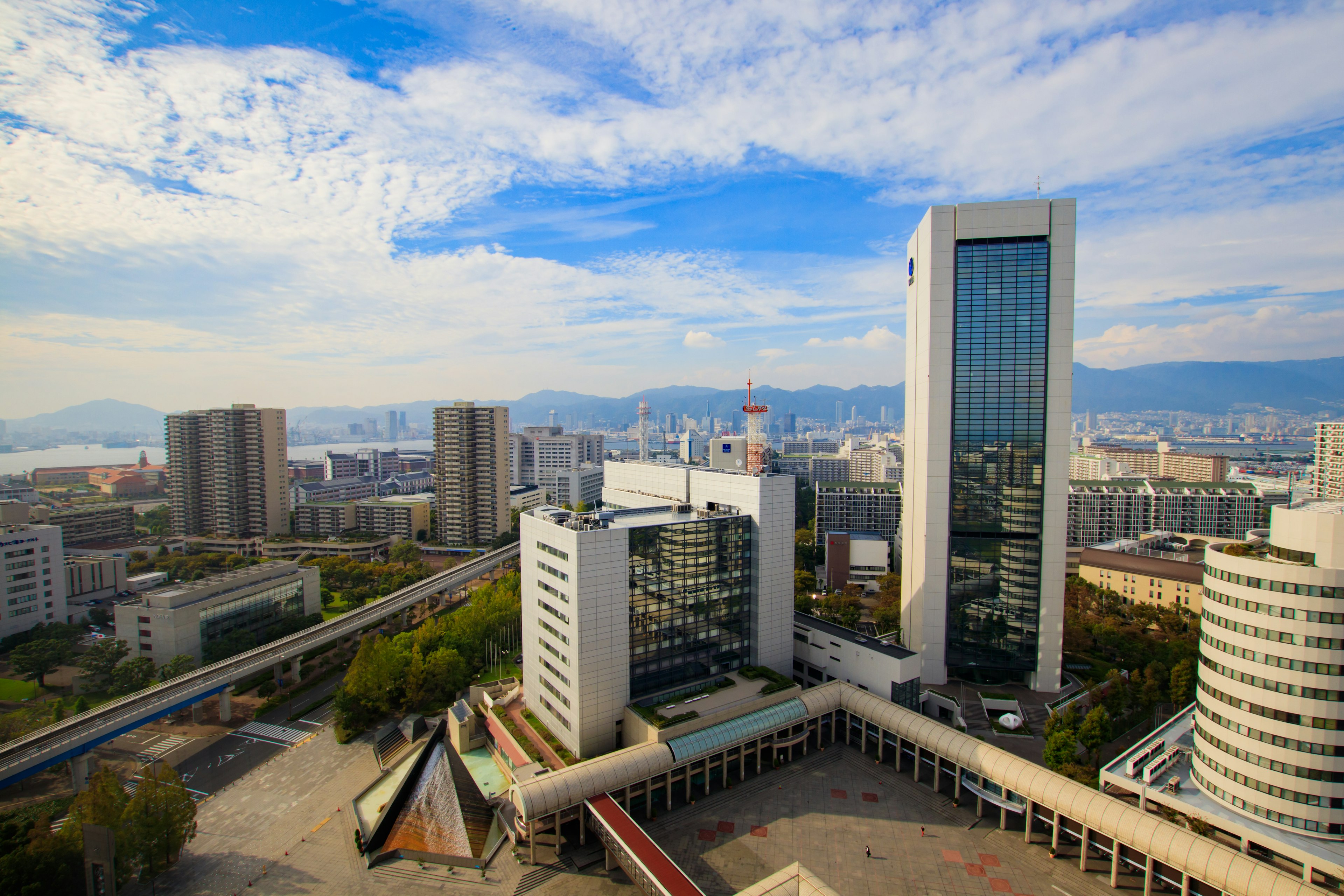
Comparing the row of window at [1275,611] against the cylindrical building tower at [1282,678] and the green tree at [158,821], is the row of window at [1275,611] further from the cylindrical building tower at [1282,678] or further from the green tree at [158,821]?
the green tree at [158,821]

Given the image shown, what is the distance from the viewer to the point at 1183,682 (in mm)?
28297

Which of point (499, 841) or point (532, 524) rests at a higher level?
point (532, 524)

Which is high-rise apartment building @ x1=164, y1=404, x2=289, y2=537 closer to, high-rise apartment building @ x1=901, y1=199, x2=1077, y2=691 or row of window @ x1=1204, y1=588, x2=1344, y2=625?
high-rise apartment building @ x1=901, y1=199, x2=1077, y2=691

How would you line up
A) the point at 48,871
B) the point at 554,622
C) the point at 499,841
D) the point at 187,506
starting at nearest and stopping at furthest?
the point at 48,871, the point at 499,841, the point at 554,622, the point at 187,506

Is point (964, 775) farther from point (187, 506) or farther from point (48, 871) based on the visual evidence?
point (187, 506)

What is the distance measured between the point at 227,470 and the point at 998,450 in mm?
86786

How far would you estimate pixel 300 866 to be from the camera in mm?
21953

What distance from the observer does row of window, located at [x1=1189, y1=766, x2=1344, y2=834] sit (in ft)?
58.4

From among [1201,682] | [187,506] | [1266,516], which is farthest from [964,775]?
[187,506]

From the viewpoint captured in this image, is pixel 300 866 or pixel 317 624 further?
pixel 317 624

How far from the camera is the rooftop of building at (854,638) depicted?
3055 cm

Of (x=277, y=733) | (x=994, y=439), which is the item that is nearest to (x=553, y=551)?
(x=277, y=733)

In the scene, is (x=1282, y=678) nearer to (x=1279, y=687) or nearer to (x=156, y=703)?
(x=1279, y=687)

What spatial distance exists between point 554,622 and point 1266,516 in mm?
88881
